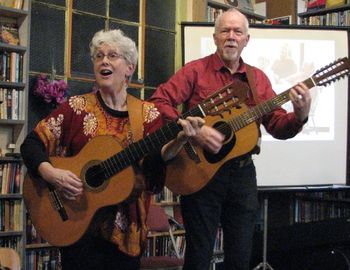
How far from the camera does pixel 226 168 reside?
2125 millimetres

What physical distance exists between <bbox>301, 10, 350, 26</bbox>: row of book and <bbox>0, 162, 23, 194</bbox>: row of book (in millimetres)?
2788

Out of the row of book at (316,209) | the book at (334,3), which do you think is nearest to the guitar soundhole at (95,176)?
the row of book at (316,209)

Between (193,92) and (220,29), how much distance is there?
0.28m

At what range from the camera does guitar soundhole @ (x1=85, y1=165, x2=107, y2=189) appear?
190 cm

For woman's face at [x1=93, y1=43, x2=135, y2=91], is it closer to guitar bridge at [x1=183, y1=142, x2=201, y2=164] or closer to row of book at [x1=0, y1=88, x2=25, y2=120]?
guitar bridge at [x1=183, y1=142, x2=201, y2=164]

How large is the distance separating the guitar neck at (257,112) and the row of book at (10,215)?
1.83 metres

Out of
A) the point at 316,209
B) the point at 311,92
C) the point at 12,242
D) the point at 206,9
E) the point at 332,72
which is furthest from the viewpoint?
the point at 316,209

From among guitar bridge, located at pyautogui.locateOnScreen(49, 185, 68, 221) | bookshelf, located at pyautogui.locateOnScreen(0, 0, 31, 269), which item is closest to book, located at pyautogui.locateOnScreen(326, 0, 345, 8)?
bookshelf, located at pyautogui.locateOnScreen(0, 0, 31, 269)

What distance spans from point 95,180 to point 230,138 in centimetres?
54

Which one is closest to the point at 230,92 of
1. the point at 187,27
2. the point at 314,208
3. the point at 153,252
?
the point at 187,27

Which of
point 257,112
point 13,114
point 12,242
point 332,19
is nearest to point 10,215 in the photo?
point 12,242

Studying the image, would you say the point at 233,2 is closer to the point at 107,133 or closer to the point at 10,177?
the point at 10,177

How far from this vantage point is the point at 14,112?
3369 mm

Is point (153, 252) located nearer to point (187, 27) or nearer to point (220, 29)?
point (187, 27)
